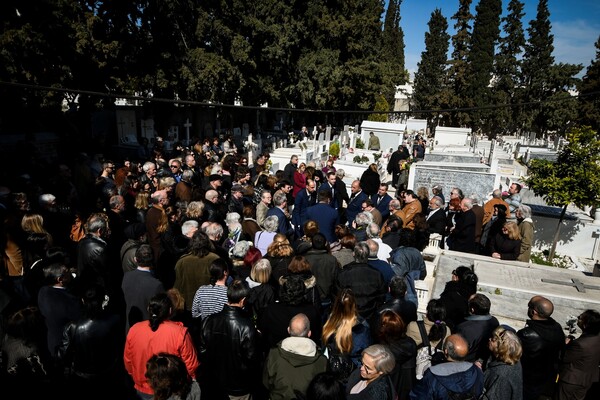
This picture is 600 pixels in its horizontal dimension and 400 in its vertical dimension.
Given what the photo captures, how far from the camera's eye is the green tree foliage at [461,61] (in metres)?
43.5

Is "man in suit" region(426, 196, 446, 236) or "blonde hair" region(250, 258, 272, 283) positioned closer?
"blonde hair" region(250, 258, 272, 283)

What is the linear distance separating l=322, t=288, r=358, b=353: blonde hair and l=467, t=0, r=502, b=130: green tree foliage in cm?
4481

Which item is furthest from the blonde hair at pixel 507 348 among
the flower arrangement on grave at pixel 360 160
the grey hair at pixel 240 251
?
the flower arrangement on grave at pixel 360 160

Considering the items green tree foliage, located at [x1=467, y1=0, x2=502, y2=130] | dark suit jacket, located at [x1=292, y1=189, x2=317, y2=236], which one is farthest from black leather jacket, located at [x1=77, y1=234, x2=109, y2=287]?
green tree foliage, located at [x1=467, y1=0, x2=502, y2=130]

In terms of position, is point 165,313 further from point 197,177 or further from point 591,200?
point 591,200

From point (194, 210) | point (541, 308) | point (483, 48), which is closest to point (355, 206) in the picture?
point (194, 210)

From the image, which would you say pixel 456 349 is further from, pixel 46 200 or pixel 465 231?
pixel 46 200

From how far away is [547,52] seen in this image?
4441 centimetres

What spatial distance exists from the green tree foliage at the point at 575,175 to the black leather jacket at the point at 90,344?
32.8 feet

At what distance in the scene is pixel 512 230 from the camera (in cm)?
694

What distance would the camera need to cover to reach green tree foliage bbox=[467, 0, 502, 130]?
141 ft

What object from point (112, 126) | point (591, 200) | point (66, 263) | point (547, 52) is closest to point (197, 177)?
point (66, 263)

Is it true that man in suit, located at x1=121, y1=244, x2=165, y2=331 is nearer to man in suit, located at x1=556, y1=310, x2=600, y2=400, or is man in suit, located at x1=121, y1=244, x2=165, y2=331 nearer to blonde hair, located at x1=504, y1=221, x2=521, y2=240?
man in suit, located at x1=556, y1=310, x2=600, y2=400

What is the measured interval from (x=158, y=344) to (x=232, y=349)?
1.92 feet
